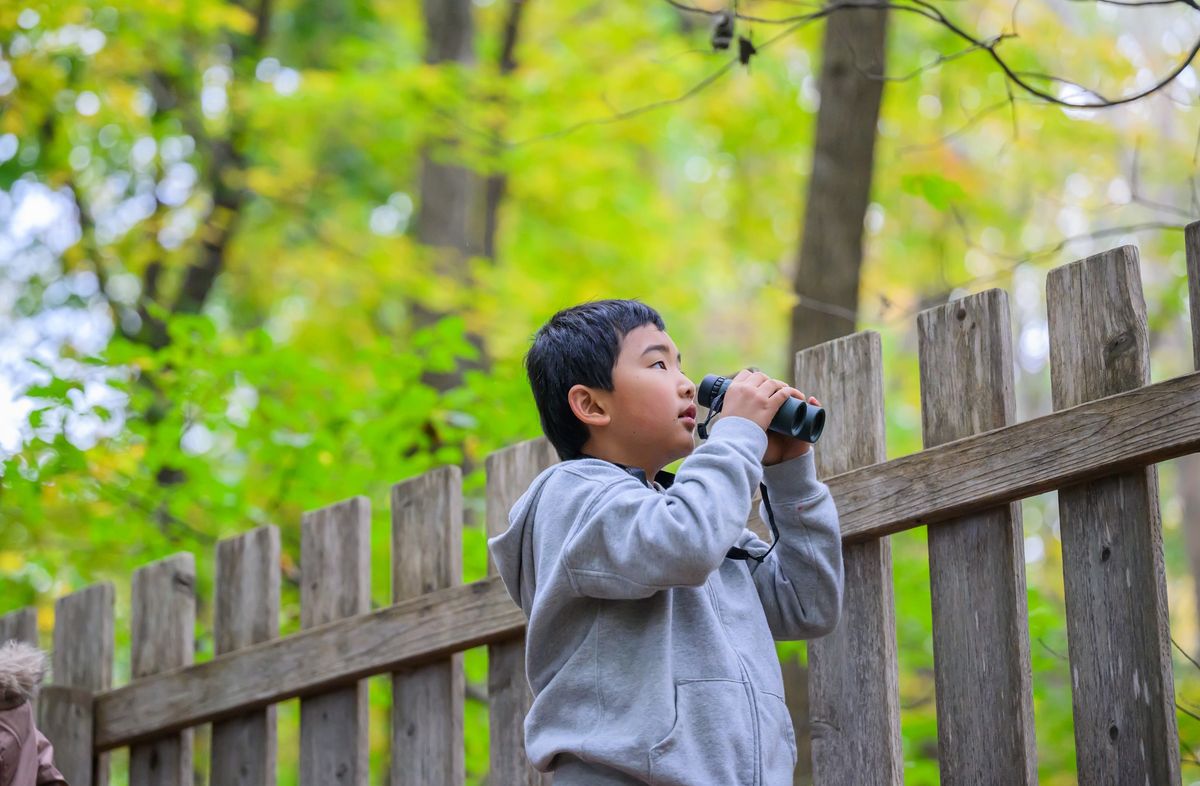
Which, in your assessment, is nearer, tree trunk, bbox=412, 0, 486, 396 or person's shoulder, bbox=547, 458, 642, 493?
person's shoulder, bbox=547, 458, 642, 493

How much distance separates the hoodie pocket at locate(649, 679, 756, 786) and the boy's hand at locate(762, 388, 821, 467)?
0.41m

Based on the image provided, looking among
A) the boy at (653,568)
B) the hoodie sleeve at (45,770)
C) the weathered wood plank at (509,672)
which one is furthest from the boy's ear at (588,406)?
the hoodie sleeve at (45,770)

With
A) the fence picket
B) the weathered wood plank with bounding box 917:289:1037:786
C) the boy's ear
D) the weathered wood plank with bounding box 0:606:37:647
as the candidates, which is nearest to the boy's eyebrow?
the boy's ear

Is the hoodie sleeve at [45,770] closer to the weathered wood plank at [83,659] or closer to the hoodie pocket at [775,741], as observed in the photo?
the weathered wood plank at [83,659]

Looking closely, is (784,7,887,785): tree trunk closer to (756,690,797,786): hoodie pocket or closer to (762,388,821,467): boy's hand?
(762,388,821,467): boy's hand

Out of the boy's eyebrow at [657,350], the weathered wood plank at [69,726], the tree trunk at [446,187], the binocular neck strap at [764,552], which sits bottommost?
the weathered wood plank at [69,726]

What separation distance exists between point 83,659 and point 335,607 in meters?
0.94

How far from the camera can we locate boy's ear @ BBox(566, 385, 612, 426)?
6.74 feet

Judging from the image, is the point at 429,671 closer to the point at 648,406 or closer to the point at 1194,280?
the point at 648,406

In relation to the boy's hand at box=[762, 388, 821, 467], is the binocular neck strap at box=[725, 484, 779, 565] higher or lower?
lower

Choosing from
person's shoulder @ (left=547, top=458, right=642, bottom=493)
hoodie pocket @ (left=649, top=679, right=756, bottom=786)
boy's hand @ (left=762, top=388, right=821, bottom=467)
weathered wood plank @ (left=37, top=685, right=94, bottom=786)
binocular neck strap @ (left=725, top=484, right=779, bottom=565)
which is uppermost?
boy's hand @ (left=762, top=388, right=821, bottom=467)

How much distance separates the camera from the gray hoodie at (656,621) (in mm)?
1753

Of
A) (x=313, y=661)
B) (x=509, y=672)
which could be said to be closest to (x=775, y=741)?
(x=509, y=672)

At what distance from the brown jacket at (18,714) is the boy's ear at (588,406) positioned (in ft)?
4.04
